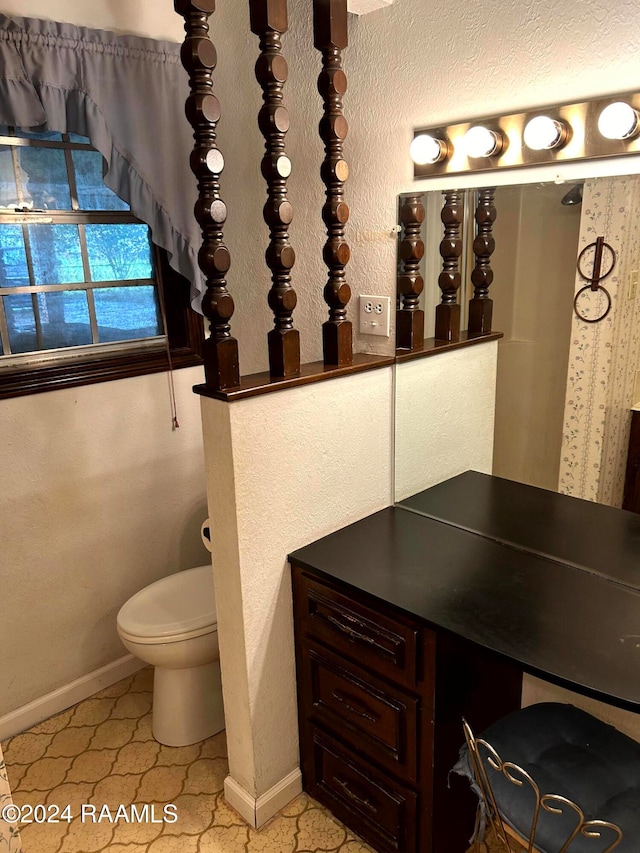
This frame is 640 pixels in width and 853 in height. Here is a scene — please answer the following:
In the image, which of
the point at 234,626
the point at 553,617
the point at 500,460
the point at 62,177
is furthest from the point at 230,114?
the point at 553,617

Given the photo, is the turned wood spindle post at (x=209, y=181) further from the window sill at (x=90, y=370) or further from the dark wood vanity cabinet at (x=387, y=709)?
the window sill at (x=90, y=370)

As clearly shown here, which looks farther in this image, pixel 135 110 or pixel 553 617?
pixel 135 110

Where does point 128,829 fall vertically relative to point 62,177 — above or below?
below

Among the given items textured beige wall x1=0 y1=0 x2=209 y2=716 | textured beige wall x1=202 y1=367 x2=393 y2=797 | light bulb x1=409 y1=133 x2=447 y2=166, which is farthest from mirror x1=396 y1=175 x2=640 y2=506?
textured beige wall x1=0 y1=0 x2=209 y2=716

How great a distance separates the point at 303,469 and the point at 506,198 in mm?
837

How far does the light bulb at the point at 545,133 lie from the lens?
1.41 meters

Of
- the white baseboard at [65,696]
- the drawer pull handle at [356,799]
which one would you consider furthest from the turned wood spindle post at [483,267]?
the white baseboard at [65,696]

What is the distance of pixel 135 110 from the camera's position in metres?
1.90

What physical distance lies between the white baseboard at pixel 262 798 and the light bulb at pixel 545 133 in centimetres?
174

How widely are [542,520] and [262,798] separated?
105 cm

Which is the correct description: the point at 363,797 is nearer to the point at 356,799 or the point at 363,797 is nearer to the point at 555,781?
the point at 356,799

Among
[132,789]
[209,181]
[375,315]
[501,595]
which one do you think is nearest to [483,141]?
[375,315]

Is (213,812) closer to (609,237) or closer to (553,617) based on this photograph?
(553,617)

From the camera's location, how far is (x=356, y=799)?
1612 millimetres
